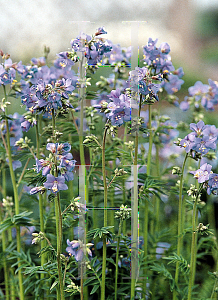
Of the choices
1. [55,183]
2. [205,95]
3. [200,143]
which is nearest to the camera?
[55,183]

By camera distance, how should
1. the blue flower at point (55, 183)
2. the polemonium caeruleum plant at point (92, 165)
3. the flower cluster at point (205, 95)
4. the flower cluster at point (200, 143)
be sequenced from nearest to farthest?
the blue flower at point (55, 183) < the polemonium caeruleum plant at point (92, 165) < the flower cluster at point (200, 143) < the flower cluster at point (205, 95)

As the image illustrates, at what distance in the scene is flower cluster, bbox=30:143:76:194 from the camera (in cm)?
Result: 138

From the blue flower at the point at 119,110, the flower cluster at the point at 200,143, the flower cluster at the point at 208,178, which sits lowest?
the flower cluster at the point at 208,178

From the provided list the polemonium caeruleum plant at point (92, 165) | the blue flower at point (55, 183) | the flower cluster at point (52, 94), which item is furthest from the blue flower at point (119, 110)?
the blue flower at point (55, 183)

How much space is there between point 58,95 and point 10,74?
47 cm

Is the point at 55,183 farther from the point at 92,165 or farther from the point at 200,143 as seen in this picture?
the point at 200,143

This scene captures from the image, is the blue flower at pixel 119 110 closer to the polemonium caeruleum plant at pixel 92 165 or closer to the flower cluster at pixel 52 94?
the polemonium caeruleum plant at pixel 92 165

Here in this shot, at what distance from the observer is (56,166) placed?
140cm

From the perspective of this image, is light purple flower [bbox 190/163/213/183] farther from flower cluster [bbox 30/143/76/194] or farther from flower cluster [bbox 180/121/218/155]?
flower cluster [bbox 30/143/76/194]

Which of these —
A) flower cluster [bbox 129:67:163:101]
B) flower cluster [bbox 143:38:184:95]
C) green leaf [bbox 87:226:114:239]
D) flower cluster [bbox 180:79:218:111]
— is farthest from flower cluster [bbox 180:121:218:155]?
flower cluster [bbox 180:79:218:111]

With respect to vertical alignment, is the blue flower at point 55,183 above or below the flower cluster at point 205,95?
below

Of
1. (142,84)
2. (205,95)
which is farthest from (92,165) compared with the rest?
(205,95)

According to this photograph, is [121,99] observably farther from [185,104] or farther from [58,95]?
[185,104]

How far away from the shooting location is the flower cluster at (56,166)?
138 centimetres
